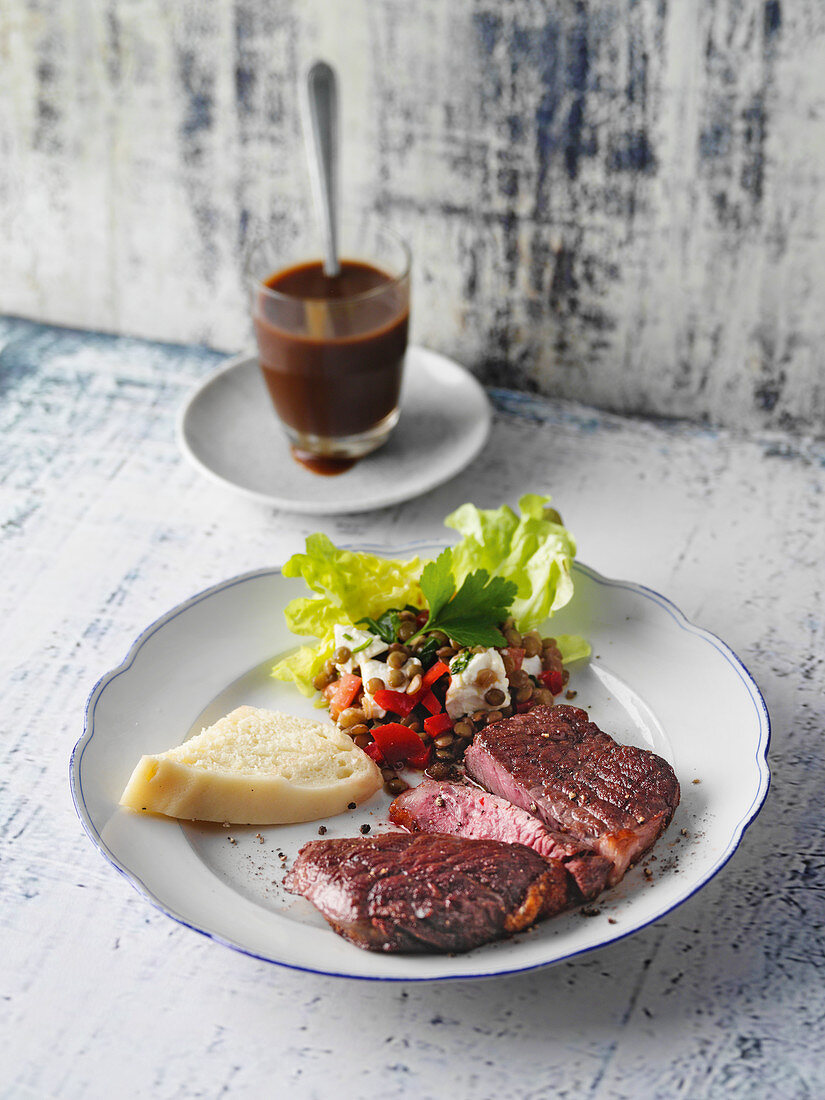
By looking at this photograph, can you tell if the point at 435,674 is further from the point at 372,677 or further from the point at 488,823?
the point at 488,823

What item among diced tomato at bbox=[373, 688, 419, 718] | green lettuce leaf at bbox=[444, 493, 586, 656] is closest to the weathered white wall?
green lettuce leaf at bbox=[444, 493, 586, 656]

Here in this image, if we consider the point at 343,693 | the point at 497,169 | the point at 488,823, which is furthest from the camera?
the point at 497,169

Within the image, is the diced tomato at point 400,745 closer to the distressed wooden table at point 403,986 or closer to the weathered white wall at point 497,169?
the distressed wooden table at point 403,986

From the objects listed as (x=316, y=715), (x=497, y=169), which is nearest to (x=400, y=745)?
(x=316, y=715)

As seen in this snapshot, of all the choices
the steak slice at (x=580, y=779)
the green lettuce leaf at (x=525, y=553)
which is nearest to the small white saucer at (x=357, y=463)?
the green lettuce leaf at (x=525, y=553)

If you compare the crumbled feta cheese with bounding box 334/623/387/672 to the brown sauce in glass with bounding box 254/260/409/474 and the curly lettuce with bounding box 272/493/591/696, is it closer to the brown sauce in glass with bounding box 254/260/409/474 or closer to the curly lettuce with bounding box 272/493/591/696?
the curly lettuce with bounding box 272/493/591/696
